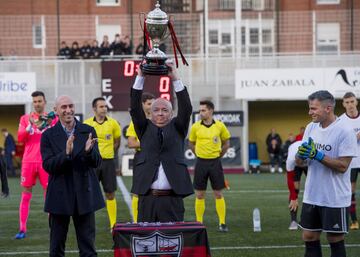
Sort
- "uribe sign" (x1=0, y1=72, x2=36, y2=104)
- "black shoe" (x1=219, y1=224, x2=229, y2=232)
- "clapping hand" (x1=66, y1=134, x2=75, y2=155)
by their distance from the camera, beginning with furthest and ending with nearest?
"uribe sign" (x1=0, y1=72, x2=36, y2=104)
"black shoe" (x1=219, y1=224, x2=229, y2=232)
"clapping hand" (x1=66, y1=134, x2=75, y2=155)

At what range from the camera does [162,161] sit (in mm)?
8383

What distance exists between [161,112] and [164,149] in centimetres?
38

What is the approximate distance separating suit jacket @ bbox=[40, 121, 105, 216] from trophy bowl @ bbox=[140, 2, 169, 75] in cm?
103

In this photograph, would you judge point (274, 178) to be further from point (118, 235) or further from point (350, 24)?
point (118, 235)

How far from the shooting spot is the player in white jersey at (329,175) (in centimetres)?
827

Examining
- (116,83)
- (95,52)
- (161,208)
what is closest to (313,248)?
(161,208)

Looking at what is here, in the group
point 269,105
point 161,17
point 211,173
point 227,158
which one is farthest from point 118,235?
point 269,105

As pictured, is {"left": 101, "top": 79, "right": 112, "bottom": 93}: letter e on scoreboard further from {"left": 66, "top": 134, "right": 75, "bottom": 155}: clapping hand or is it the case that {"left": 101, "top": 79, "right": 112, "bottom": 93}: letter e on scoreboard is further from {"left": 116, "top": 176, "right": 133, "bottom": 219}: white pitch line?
{"left": 66, "top": 134, "right": 75, "bottom": 155}: clapping hand

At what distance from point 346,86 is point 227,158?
4.92 m

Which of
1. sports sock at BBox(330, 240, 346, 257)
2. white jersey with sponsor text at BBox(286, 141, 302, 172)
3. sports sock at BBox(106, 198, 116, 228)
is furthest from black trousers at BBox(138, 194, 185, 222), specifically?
sports sock at BBox(106, 198, 116, 228)

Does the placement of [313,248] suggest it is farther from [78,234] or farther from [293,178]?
[293,178]

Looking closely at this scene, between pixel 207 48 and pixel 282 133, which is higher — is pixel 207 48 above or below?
above

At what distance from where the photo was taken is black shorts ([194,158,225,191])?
1327 centimetres

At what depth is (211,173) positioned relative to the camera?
13320 millimetres
